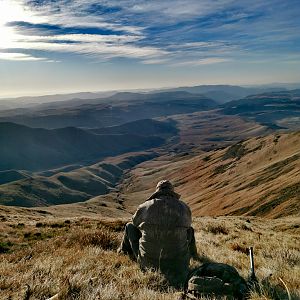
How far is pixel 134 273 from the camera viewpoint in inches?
304

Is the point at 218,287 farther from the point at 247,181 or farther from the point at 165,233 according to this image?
the point at 247,181

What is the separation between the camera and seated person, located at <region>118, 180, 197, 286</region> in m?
8.09

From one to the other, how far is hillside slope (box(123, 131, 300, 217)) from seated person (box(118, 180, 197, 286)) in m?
33.3

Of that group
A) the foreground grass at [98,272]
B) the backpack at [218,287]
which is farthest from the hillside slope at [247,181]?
the backpack at [218,287]

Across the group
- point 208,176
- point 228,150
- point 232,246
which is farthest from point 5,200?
point 232,246

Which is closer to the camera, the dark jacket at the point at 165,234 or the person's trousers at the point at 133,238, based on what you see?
the dark jacket at the point at 165,234

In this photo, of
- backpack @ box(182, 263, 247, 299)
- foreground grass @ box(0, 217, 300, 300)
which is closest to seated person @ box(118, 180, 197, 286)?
foreground grass @ box(0, 217, 300, 300)

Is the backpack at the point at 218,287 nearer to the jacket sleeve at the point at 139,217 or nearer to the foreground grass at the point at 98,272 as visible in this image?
the foreground grass at the point at 98,272

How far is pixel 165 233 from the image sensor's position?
820 centimetres

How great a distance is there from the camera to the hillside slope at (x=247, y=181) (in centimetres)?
5131

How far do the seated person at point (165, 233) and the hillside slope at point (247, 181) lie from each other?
33283mm

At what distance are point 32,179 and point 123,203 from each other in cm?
6511

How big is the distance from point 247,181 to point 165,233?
270ft

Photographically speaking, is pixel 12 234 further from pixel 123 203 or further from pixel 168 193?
pixel 123 203
